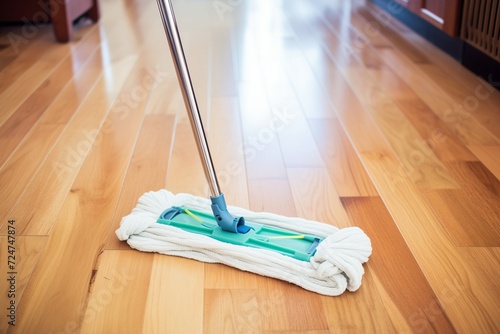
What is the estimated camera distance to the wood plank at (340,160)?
143cm

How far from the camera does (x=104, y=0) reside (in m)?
3.71

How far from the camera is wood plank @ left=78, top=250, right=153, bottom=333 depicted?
96 cm

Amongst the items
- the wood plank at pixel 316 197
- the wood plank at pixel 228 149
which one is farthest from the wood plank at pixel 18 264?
the wood plank at pixel 316 197

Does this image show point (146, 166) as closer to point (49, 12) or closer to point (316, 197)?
point (316, 197)

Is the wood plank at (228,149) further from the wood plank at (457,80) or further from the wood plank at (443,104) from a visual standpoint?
the wood plank at (457,80)

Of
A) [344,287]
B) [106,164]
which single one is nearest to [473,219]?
[344,287]

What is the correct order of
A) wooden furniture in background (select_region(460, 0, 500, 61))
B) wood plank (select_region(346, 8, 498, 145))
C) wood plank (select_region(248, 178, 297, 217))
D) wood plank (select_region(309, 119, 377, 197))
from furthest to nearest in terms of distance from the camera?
1. wooden furniture in background (select_region(460, 0, 500, 61))
2. wood plank (select_region(346, 8, 498, 145))
3. wood plank (select_region(309, 119, 377, 197))
4. wood plank (select_region(248, 178, 297, 217))

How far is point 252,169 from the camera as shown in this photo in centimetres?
152

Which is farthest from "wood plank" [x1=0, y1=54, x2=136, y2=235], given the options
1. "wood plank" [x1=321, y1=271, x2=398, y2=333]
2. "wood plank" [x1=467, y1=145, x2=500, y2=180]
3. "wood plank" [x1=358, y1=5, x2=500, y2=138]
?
"wood plank" [x1=358, y1=5, x2=500, y2=138]

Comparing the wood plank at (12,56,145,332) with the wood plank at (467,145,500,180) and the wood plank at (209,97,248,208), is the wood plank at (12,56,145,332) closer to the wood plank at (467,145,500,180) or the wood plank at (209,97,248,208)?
the wood plank at (209,97,248,208)

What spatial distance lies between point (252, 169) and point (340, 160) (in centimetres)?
22

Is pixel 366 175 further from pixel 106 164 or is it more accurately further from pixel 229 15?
pixel 229 15

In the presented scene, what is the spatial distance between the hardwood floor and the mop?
0.09ft

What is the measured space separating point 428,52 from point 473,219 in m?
1.42
